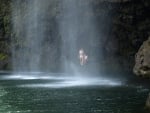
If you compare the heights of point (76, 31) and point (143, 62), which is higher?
point (76, 31)

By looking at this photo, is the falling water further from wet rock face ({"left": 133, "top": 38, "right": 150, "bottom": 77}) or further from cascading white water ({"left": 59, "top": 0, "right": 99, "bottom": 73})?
wet rock face ({"left": 133, "top": 38, "right": 150, "bottom": 77})

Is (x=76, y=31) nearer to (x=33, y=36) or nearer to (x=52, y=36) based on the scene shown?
(x=52, y=36)

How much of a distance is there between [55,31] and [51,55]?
455 cm

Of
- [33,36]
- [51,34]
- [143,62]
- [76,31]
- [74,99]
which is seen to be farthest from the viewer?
[33,36]

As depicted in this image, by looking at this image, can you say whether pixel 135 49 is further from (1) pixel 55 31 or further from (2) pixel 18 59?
(2) pixel 18 59

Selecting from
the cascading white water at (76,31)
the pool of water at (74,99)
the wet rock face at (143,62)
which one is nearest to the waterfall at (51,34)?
the cascading white water at (76,31)

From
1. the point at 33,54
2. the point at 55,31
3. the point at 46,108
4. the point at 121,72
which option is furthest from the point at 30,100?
the point at 33,54

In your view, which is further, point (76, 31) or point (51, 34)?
point (51, 34)

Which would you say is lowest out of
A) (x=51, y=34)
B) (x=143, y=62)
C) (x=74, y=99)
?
(x=74, y=99)

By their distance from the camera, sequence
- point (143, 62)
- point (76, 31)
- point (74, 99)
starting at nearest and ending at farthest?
point (74, 99)
point (143, 62)
point (76, 31)

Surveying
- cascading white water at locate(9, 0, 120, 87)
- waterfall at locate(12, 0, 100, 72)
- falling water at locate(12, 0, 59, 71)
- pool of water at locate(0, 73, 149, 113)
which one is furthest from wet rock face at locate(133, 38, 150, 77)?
falling water at locate(12, 0, 59, 71)

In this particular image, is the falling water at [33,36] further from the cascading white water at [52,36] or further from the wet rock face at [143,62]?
the wet rock face at [143,62]

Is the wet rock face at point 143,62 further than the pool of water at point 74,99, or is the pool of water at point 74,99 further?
the wet rock face at point 143,62

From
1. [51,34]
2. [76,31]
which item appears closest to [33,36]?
[51,34]
